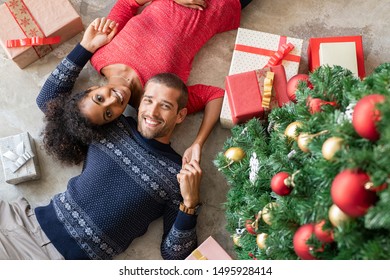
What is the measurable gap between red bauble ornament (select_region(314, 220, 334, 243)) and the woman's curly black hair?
1.11m

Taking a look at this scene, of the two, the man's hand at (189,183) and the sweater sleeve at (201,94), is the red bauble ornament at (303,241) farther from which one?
the sweater sleeve at (201,94)

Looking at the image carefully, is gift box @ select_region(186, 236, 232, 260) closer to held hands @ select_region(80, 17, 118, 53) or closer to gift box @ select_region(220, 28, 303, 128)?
gift box @ select_region(220, 28, 303, 128)

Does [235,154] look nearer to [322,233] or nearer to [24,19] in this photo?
[322,233]

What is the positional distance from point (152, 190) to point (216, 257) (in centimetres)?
41

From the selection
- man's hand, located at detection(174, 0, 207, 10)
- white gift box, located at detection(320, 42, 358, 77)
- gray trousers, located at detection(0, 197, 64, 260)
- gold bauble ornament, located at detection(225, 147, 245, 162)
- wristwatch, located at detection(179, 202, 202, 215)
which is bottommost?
gray trousers, located at detection(0, 197, 64, 260)

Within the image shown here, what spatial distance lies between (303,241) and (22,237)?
128 centimetres

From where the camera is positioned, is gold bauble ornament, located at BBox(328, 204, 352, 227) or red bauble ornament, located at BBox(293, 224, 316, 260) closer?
gold bauble ornament, located at BBox(328, 204, 352, 227)

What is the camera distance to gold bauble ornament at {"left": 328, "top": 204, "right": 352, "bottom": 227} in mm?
1081

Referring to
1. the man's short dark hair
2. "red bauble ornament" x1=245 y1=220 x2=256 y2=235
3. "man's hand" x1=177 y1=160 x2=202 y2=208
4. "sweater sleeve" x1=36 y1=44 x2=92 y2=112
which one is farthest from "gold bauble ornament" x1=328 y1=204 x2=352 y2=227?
"sweater sleeve" x1=36 y1=44 x2=92 y2=112

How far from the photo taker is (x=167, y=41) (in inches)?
83.0

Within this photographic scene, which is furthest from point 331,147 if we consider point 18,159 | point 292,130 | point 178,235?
point 18,159

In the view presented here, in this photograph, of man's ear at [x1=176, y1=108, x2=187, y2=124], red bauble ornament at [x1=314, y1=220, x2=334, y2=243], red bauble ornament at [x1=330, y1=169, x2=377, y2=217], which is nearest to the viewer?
red bauble ornament at [x1=330, y1=169, x2=377, y2=217]

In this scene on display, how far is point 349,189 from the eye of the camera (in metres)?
1.01
